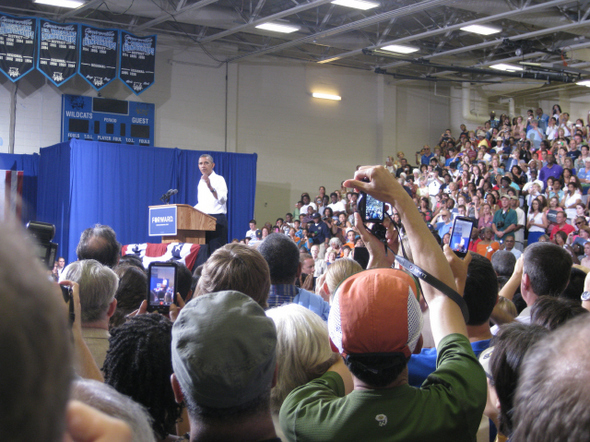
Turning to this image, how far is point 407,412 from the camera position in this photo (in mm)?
1246

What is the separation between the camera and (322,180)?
16.7 meters

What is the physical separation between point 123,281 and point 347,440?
1.75 metres

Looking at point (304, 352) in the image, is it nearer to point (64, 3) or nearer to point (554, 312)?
point (554, 312)

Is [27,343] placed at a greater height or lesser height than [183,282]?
greater

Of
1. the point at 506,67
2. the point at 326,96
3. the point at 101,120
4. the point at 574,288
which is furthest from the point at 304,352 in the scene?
the point at 506,67

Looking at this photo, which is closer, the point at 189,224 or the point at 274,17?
the point at 189,224

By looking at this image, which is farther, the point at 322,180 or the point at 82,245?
the point at 322,180

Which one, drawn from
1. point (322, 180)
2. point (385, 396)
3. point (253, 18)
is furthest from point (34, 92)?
point (385, 396)

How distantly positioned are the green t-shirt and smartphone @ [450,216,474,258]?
2.27ft

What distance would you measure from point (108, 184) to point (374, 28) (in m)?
7.13

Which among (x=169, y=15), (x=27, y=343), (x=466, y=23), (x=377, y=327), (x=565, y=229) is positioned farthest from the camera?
(x=169, y=15)

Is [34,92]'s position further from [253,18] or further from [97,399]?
[97,399]

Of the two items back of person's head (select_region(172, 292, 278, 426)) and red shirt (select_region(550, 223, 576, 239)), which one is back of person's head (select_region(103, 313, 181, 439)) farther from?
red shirt (select_region(550, 223, 576, 239))

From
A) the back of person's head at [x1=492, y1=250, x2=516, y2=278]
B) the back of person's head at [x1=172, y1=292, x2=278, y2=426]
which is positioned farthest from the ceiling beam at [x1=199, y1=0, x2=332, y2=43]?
the back of person's head at [x1=172, y1=292, x2=278, y2=426]
